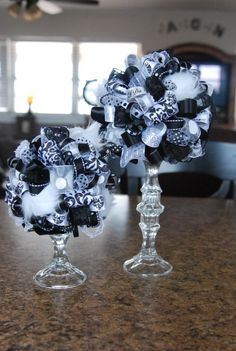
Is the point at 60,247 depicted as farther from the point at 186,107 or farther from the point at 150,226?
the point at 186,107

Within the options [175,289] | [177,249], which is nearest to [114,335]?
[175,289]

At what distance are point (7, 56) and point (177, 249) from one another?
7.36 meters

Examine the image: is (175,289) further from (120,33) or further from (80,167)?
(120,33)

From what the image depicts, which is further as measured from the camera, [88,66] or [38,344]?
[88,66]

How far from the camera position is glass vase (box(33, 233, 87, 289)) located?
846 mm

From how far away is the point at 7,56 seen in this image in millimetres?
7793

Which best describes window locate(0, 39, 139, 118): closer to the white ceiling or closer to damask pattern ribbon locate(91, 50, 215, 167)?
the white ceiling

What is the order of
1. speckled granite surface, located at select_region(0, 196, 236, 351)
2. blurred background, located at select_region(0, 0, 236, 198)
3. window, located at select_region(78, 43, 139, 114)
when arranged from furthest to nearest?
window, located at select_region(78, 43, 139, 114) < blurred background, located at select_region(0, 0, 236, 198) < speckled granite surface, located at select_region(0, 196, 236, 351)

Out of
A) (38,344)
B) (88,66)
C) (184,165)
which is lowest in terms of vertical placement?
(38,344)

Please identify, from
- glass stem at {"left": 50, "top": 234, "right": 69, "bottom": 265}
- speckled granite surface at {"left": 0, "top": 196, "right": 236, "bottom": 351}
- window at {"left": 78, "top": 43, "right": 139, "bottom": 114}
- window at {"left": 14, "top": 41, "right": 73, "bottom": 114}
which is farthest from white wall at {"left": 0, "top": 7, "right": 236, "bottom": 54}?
glass stem at {"left": 50, "top": 234, "right": 69, "bottom": 265}

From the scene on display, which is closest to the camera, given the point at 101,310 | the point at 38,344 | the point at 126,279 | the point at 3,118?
the point at 38,344

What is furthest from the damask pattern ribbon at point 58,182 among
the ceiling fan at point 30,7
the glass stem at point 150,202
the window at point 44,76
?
the window at point 44,76

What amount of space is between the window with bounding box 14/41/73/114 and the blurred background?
0.05 feet

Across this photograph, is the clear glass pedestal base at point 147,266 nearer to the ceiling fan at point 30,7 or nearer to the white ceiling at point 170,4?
the ceiling fan at point 30,7
